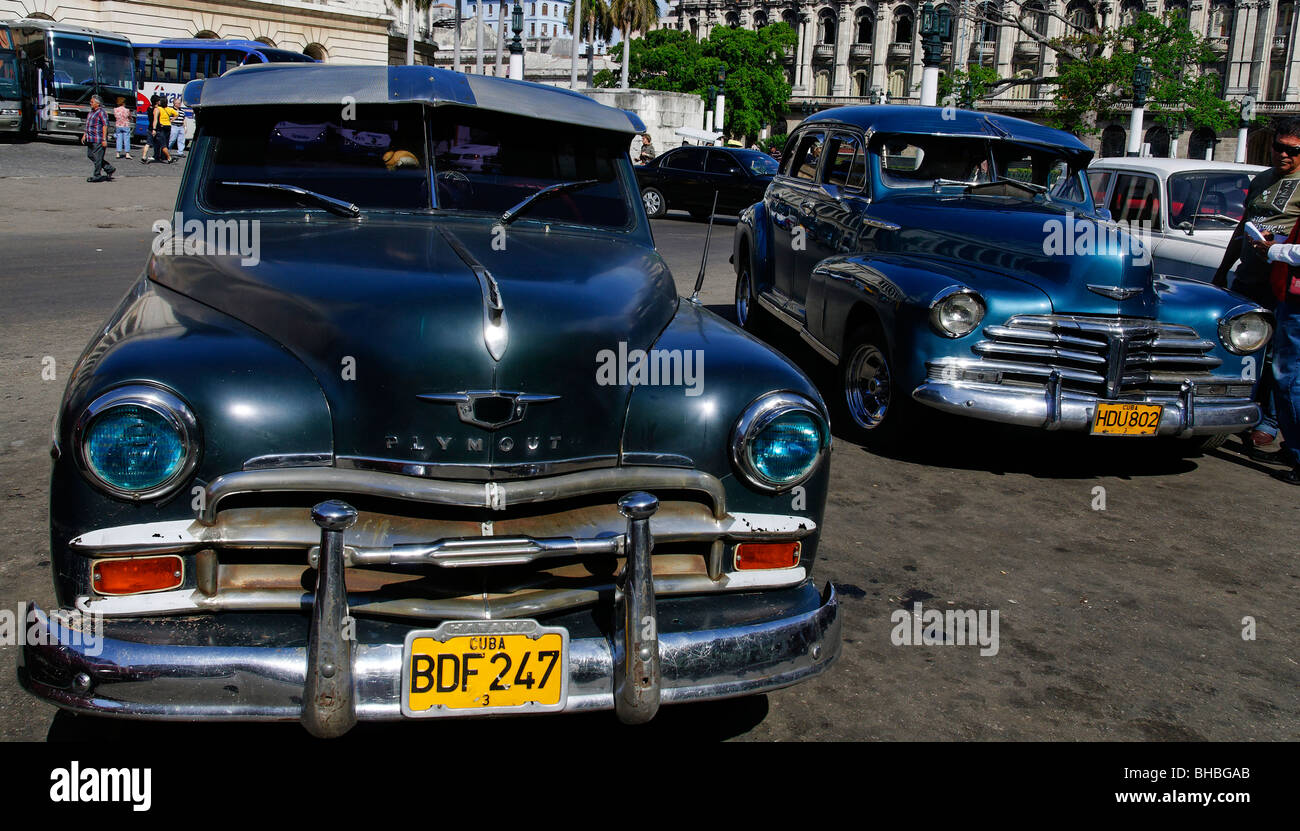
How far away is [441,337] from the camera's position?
2672 millimetres

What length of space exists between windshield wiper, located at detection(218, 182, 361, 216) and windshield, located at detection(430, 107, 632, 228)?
31cm

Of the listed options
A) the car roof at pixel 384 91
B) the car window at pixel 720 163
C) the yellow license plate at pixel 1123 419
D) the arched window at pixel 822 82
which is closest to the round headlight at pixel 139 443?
the car roof at pixel 384 91

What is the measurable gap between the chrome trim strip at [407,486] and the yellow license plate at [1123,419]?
3.84m

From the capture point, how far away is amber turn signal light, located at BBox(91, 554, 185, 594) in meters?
2.53

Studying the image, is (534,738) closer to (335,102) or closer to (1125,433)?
(335,102)

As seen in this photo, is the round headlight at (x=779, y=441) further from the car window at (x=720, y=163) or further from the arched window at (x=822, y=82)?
the arched window at (x=822, y=82)

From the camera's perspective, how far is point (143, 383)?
98.9 inches

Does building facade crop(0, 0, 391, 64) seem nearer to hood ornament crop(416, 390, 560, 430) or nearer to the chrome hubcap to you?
the chrome hubcap

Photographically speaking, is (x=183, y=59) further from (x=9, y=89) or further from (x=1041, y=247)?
(x=1041, y=247)

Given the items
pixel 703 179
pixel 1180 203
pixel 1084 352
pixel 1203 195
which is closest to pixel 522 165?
pixel 1084 352

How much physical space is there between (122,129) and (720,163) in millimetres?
15582

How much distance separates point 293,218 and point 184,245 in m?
0.35


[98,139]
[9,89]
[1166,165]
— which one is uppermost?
[9,89]

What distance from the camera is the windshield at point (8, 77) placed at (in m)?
28.4
